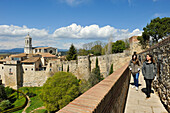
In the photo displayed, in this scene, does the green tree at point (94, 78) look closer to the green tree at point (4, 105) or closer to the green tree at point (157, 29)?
the green tree at point (157, 29)

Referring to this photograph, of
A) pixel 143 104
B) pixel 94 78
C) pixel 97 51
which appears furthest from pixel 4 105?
pixel 97 51

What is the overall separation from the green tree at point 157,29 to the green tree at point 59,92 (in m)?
16.7

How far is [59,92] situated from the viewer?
18109 mm

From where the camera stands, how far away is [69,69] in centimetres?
3023

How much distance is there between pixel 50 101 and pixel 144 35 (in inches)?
833

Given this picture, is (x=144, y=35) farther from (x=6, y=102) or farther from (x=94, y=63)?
(x=6, y=102)

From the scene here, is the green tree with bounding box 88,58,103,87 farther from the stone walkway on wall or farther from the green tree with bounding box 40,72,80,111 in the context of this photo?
the stone walkway on wall

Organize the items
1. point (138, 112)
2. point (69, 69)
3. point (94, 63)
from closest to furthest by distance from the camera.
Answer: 1. point (138, 112)
2. point (94, 63)
3. point (69, 69)

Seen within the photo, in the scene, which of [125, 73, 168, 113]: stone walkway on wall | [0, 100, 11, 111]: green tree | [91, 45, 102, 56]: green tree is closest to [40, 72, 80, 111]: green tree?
[0, 100, 11, 111]: green tree

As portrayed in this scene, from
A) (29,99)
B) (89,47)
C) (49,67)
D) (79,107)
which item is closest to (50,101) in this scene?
(29,99)

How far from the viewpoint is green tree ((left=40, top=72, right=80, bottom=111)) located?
57.6 ft

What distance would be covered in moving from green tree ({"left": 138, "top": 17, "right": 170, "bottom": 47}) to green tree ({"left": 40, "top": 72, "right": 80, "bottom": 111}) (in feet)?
54.6

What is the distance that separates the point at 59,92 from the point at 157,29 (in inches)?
822

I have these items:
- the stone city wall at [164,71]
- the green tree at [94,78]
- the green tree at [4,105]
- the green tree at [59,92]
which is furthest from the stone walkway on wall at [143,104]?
the green tree at [4,105]
